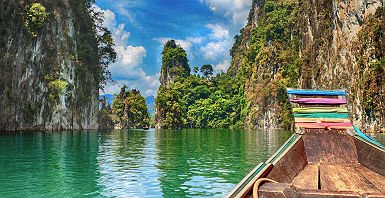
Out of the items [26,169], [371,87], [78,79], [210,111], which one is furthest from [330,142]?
[210,111]

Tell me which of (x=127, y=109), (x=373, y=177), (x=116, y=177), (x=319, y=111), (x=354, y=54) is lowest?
A: (x=116, y=177)

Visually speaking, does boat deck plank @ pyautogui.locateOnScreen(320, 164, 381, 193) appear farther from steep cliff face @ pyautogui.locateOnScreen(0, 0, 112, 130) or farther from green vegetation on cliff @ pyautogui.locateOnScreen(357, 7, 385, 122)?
steep cliff face @ pyautogui.locateOnScreen(0, 0, 112, 130)

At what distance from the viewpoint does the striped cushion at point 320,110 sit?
8625 mm

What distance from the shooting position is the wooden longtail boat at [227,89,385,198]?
13.1ft

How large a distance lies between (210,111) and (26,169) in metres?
90.9

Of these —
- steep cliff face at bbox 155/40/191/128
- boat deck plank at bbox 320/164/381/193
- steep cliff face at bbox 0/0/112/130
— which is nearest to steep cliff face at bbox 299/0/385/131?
boat deck plank at bbox 320/164/381/193

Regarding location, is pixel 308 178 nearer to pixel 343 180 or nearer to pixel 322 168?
pixel 343 180

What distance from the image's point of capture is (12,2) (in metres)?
36.0

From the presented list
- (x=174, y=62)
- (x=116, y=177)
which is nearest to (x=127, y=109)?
(x=174, y=62)

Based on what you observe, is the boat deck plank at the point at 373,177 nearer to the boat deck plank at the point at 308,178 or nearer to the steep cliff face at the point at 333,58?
the boat deck plank at the point at 308,178

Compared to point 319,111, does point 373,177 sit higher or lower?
lower

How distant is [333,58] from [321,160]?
33.5 m

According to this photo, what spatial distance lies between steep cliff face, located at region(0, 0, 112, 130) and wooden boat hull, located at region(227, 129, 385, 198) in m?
36.3

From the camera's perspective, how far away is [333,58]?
37.5m
